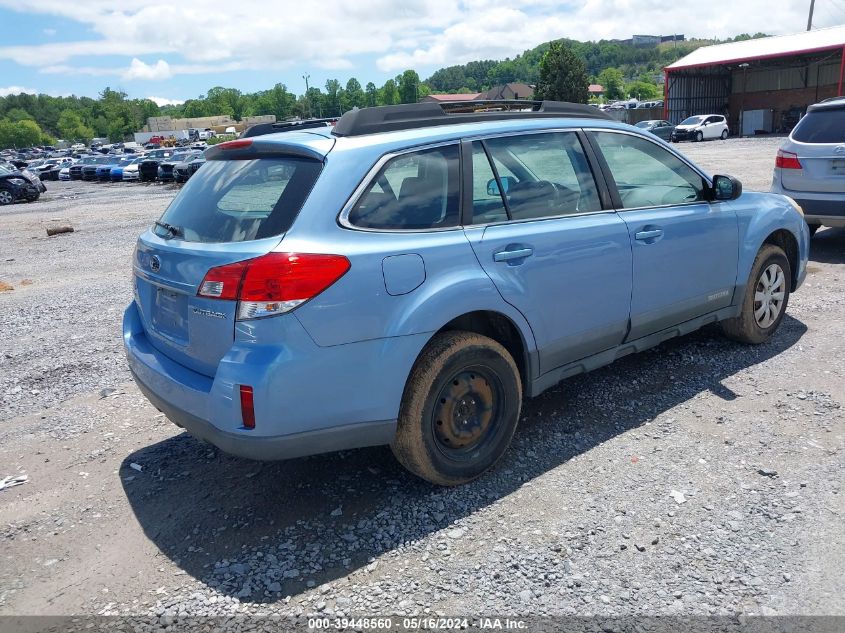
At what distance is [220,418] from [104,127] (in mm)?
181428

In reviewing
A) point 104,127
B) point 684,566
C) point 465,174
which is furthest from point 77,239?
point 104,127

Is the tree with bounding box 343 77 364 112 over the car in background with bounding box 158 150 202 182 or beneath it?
over

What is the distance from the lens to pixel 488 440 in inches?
147

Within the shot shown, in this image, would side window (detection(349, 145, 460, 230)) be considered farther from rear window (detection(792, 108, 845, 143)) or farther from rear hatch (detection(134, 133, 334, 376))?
rear window (detection(792, 108, 845, 143))

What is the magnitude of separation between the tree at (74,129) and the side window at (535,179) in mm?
172070

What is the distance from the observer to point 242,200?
3.45m

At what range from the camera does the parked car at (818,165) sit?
790cm

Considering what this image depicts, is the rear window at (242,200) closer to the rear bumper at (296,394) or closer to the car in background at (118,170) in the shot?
the rear bumper at (296,394)

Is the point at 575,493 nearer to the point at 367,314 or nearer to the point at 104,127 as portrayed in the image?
the point at 367,314

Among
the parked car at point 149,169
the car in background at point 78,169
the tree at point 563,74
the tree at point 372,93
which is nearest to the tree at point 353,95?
the tree at point 372,93

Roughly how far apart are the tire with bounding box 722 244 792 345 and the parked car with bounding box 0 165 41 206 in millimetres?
27697

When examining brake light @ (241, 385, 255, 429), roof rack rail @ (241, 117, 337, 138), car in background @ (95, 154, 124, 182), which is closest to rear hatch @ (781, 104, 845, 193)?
roof rack rail @ (241, 117, 337, 138)

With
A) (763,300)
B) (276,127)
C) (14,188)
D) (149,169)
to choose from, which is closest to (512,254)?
(276,127)

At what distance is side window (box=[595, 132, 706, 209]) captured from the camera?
4.39 m
